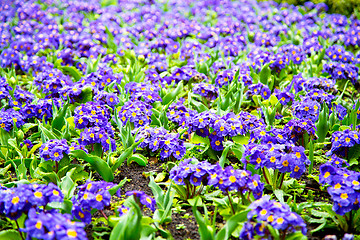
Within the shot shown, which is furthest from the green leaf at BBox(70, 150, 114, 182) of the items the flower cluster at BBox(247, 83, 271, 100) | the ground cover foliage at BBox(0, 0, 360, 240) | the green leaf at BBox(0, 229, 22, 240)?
the flower cluster at BBox(247, 83, 271, 100)

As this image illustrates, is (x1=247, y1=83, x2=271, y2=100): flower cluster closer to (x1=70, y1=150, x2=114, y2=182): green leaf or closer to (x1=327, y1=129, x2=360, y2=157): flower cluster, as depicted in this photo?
(x1=327, y1=129, x2=360, y2=157): flower cluster

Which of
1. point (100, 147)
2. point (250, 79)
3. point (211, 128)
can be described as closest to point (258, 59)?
point (250, 79)

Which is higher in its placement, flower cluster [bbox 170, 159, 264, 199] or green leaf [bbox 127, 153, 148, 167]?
flower cluster [bbox 170, 159, 264, 199]

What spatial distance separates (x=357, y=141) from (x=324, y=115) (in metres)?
0.62

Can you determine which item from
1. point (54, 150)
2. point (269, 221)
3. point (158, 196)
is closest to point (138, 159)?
point (158, 196)

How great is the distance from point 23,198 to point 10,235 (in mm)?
399

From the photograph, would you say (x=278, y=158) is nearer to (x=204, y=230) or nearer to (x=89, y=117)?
(x=204, y=230)

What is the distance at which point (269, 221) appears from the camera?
7.18 ft

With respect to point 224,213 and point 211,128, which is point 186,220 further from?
point 211,128

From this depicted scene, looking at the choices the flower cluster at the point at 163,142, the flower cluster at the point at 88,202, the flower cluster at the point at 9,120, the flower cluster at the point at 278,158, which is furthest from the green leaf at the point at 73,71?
the flower cluster at the point at 278,158

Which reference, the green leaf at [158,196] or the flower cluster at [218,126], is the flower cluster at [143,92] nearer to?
the flower cluster at [218,126]

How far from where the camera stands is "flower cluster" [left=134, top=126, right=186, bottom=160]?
3.26 m

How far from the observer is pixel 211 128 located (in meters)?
3.41

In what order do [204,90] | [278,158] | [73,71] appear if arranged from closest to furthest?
[278,158]
[204,90]
[73,71]
